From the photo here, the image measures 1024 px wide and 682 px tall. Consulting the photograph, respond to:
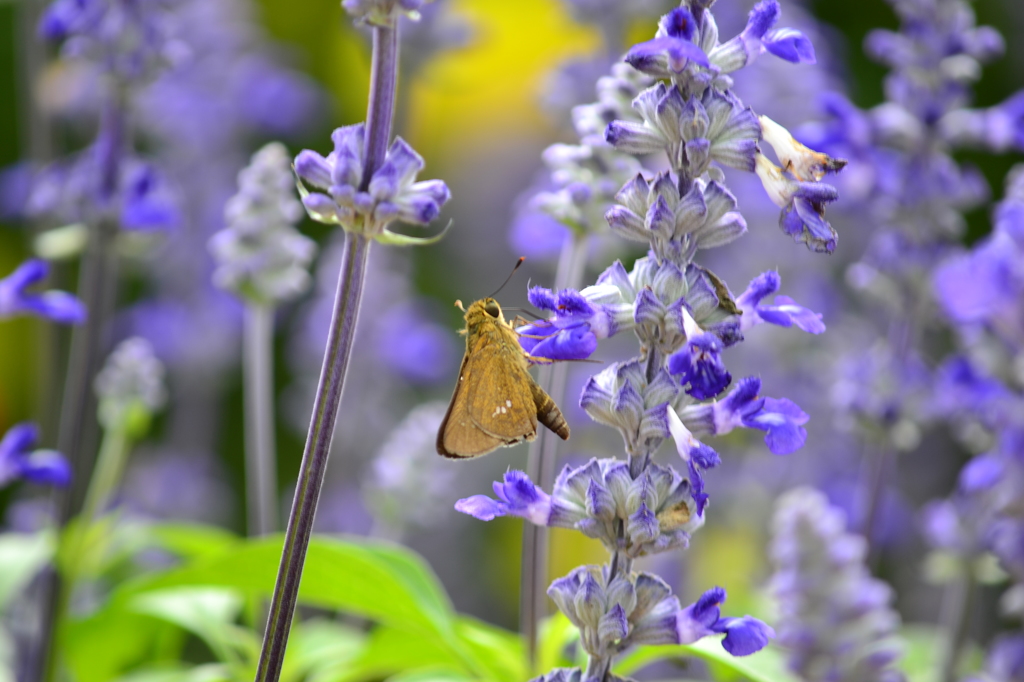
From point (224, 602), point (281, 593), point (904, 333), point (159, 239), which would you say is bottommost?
point (281, 593)

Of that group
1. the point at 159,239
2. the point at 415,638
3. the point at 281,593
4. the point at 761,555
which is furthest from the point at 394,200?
the point at 761,555

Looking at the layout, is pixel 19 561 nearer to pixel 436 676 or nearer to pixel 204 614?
pixel 204 614

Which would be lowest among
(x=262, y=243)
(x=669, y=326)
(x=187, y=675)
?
(x=187, y=675)

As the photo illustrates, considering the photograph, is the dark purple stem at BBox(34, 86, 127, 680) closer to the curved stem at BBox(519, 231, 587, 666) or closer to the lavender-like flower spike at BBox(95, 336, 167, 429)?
the lavender-like flower spike at BBox(95, 336, 167, 429)

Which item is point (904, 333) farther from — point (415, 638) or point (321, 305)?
point (321, 305)

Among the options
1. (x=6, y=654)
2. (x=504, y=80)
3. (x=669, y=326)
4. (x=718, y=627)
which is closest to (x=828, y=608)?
(x=718, y=627)

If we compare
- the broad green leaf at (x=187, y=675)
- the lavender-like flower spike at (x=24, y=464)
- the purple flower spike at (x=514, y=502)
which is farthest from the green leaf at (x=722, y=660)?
the lavender-like flower spike at (x=24, y=464)
